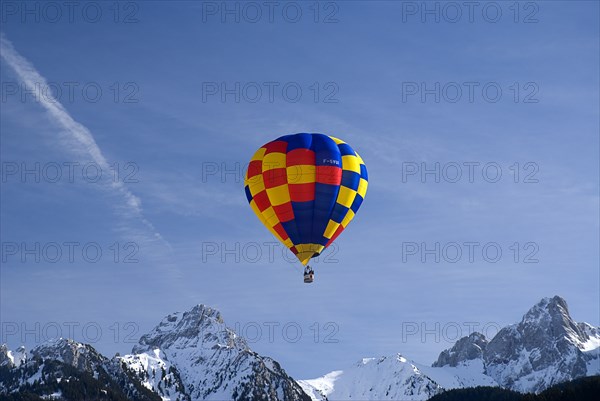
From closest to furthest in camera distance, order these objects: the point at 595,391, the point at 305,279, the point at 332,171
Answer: the point at 305,279, the point at 332,171, the point at 595,391

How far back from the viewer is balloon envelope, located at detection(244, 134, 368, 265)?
322 feet

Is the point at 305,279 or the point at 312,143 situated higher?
the point at 312,143

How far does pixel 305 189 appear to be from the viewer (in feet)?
322

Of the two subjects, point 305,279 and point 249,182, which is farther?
point 249,182

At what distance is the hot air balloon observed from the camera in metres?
98.1

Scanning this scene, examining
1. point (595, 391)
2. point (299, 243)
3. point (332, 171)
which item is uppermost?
point (332, 171)

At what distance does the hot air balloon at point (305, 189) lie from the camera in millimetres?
98125

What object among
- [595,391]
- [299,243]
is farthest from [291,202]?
[595,391]

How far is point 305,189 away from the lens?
322 feet

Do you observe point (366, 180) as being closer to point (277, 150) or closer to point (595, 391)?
point (277, 150)

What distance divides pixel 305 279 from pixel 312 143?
16862 millimetres

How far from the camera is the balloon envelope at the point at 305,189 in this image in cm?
9812

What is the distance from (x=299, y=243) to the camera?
98312mm

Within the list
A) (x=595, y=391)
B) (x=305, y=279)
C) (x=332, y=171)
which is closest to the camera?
(x=305, y=279)
